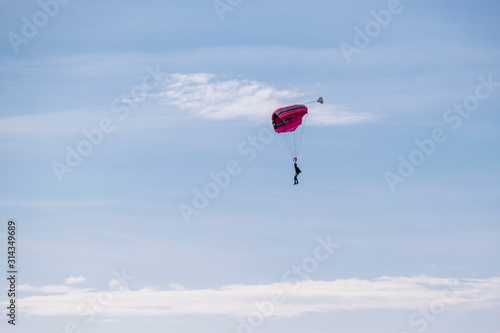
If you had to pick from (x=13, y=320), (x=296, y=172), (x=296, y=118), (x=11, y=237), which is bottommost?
(x=13, y=320)

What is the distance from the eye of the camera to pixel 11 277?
73.4m

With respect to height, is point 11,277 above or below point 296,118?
below

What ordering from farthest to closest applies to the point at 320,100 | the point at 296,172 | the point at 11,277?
the point at 296,172 → the point at 320,100 → the point at 11,277

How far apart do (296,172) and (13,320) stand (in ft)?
130

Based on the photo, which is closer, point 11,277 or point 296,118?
point 11,277

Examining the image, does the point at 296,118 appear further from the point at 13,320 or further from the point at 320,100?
the point at 13,320

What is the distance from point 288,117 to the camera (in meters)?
89.0

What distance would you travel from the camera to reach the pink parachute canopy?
8846cm

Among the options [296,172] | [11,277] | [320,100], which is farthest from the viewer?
[296,172]

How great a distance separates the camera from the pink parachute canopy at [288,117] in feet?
290

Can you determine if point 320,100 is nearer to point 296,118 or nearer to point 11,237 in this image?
point 296,118

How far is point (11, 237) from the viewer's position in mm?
73938

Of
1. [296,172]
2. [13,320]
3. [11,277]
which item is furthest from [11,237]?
[296,172]

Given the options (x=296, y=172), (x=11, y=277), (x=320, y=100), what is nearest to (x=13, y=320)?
(x=11, y=277)
